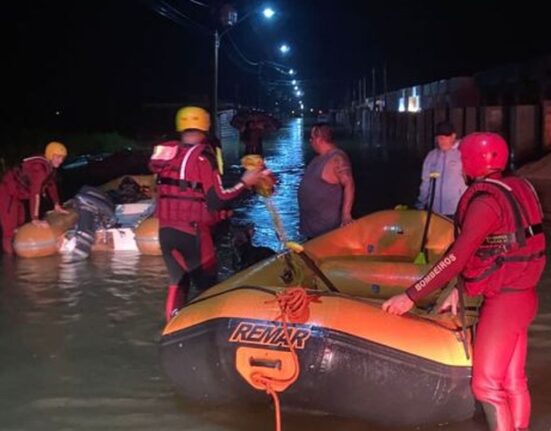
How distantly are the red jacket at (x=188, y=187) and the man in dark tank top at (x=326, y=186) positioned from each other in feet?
7.12

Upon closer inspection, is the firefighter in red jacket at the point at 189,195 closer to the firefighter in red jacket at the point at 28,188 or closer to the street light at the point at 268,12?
the firefighter in red jacket at the point at 28,188

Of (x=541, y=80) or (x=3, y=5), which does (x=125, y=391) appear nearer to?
(x=3, y=5)

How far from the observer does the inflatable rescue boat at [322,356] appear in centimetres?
511

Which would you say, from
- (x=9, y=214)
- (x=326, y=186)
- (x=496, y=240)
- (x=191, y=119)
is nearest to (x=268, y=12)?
(x=9, y=214)

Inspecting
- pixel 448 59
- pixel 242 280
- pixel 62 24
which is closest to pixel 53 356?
pixel 242 280

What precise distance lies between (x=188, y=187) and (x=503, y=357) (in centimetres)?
265

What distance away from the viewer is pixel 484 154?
4570 millimetres

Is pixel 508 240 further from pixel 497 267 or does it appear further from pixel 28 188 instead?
pixel 28 188

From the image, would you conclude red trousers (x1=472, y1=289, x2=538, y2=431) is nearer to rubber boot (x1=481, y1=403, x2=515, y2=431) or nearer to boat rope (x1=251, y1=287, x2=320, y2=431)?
rubber boot (x1=481, y1=403, x2=515, y2=431)

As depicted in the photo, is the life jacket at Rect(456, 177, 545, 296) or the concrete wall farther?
the concrete wall

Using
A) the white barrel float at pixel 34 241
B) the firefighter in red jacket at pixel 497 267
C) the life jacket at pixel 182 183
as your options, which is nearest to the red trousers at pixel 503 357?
the firefighter in red jacket at pixel 497 267

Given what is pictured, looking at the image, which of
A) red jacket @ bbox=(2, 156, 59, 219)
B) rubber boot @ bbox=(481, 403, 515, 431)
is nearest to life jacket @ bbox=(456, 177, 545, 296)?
rubber boot @ bbox=(481, 403, 515, 431)

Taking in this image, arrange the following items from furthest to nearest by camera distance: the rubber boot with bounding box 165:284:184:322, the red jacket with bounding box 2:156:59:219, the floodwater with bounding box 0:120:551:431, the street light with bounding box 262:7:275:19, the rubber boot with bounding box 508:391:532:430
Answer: the street light with bounding box 262:7:275:19 < the red jacket with bounding box 2:156:59:219 < the rubber boot with bounding box 165:284:184:322 < the floodwater with bounding box 0:120:551:431 < the rubber boot with bounding box 508:391:532:430

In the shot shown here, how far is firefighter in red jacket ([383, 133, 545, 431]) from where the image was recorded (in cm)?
438
